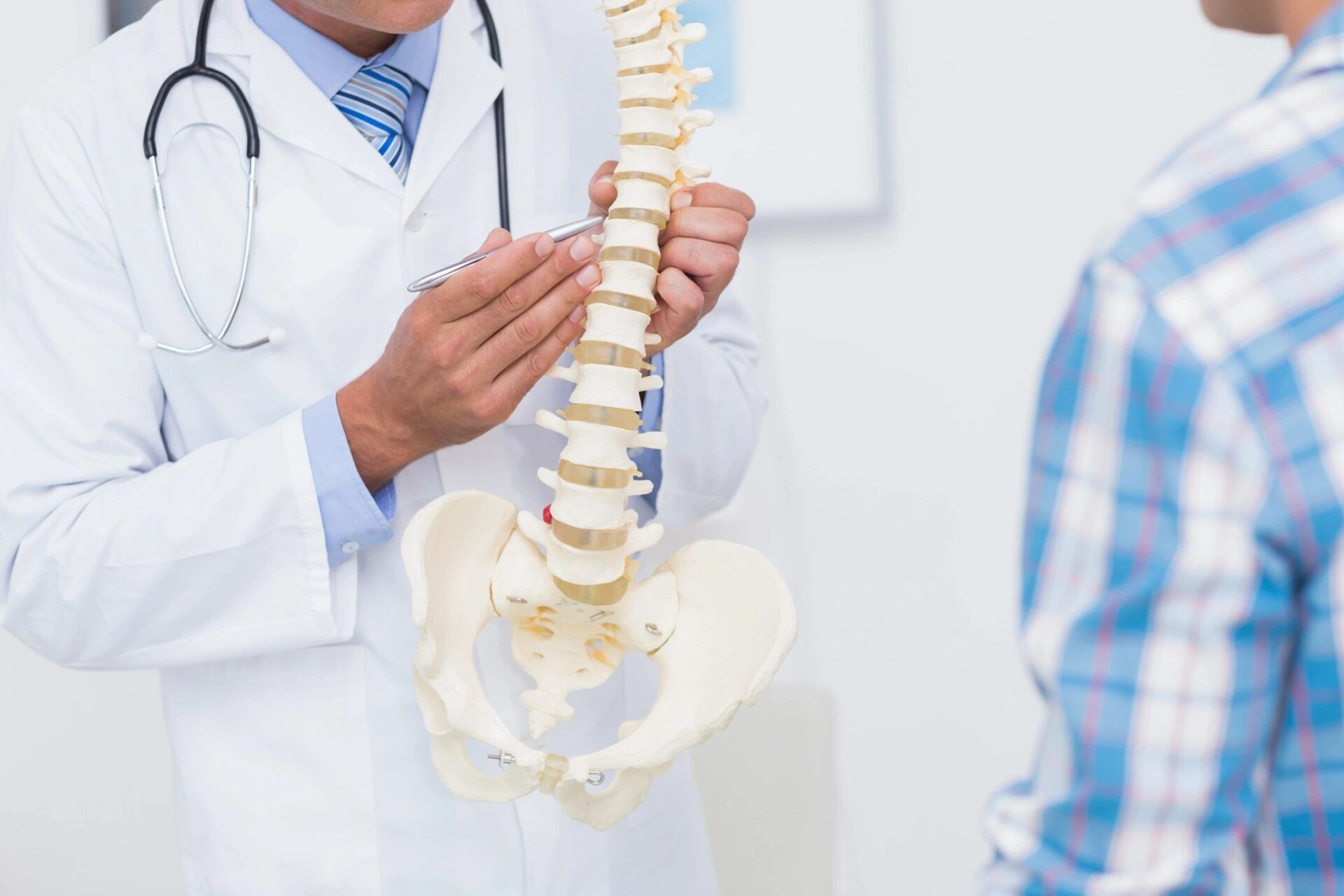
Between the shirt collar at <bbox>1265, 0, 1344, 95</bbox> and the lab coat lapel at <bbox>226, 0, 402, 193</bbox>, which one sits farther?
the lab coat lapel at <bbox>226, 0, 402, 193</bbox>

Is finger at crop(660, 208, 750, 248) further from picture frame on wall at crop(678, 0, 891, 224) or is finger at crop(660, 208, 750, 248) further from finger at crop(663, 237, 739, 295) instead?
picture frame on wall at crop(678, 0, 891, 224)

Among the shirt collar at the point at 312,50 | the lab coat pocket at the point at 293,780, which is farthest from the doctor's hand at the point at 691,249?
the lab coat pocket at the point at 293,780

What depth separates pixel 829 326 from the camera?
1646mm

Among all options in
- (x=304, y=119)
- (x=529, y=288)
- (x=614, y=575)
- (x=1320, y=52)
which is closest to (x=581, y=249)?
(x=529, y=288)

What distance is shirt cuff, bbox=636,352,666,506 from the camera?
1.02 m

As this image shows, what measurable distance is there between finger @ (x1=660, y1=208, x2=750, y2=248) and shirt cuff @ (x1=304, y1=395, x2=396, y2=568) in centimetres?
27

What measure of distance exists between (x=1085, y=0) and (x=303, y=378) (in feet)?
3.63

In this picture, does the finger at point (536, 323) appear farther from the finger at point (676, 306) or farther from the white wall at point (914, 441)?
the white wall at point (914, 441)

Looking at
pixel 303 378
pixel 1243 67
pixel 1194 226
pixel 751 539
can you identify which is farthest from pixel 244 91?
pixel 1243 67

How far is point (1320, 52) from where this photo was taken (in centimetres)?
45

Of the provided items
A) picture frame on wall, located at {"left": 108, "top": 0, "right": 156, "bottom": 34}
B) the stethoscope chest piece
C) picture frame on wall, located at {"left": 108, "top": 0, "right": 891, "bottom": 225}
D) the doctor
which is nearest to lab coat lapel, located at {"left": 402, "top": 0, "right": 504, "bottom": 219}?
the doctor

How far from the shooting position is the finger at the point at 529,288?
0.78 metres

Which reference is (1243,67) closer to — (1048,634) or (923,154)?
(923,154)

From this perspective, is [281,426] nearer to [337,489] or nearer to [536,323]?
[337,489]
